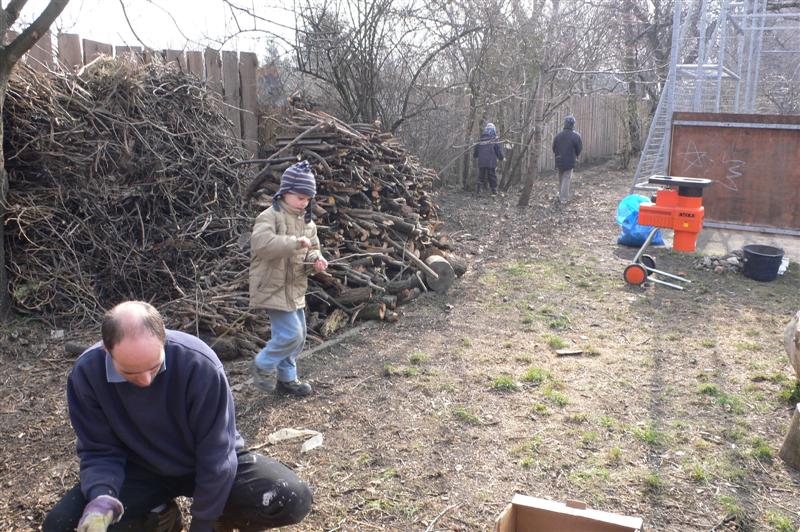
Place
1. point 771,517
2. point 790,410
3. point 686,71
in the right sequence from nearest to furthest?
point 771,517, point 790,410, point 686,71

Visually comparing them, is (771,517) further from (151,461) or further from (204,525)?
(151,461)

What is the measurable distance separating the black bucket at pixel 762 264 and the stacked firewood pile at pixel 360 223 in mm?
3582

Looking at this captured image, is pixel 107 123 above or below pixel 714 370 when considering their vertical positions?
above

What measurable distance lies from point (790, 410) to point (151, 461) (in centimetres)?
431

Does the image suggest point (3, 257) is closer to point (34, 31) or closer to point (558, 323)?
point (34, 31)

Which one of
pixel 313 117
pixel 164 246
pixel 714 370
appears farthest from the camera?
pixel 313 117

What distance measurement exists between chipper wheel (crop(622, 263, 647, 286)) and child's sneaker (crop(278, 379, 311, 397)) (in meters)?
4.63

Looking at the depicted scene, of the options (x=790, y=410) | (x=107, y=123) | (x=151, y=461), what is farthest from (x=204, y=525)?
(x=107, y=123)

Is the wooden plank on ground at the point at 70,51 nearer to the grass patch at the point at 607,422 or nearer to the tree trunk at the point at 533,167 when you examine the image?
the grass patch at the point at 607,422

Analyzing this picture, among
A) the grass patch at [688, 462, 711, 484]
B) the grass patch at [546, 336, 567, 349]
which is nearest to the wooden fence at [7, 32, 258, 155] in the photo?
the grass patch at [546, 336, 567, 349]

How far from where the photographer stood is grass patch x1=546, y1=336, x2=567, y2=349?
613 centimetres

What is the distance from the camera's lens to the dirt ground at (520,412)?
373 cm

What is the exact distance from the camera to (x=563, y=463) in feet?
13.4

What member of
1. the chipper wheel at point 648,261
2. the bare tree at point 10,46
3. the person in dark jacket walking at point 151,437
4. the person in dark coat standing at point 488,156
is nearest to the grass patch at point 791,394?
the chipper wheel at point 648,261
